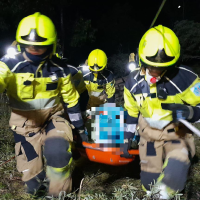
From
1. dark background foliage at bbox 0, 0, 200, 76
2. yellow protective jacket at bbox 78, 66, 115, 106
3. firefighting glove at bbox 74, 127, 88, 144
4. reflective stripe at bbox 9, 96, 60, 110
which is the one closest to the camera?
reflective stripe at bbox 9, 96, 60, 110

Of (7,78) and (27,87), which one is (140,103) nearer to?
(27,87)

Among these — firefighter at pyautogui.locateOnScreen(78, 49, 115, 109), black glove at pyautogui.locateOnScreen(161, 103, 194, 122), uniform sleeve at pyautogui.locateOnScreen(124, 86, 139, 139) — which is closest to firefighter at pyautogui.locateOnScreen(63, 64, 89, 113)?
uniform sleeve at pyautogui.locateOnScreen(124, 86, 139, 139)

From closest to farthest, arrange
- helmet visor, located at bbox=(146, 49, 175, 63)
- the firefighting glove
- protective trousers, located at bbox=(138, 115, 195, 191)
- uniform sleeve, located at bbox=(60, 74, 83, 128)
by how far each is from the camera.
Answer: helmet visor, located at bbox=(146, 49, 175, 63), protective trousers, located at bbox=(138, 115, 195, 191), uniform sleeve, located at bbox=(60, 74, 83, 128), the firefighting glove

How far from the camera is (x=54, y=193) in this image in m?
2.88

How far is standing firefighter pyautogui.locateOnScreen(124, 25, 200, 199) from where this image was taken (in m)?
2.66

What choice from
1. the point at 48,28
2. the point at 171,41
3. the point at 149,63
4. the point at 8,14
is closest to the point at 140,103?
the point at 149,63

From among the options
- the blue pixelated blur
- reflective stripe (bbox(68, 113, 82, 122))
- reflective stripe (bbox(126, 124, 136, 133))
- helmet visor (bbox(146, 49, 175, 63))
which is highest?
helmet visor (bbox(146, 49, 175, 63))

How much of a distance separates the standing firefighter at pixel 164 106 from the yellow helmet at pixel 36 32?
105 cm

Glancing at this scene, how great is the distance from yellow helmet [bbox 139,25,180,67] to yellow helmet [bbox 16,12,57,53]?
3.50ft

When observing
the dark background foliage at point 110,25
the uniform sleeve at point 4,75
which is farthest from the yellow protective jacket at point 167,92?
the dark background foliage at point 110,25

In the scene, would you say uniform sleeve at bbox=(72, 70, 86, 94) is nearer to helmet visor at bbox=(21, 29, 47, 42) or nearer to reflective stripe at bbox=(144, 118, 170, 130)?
helmet visor at bbox=(21, 29, 47, 42)

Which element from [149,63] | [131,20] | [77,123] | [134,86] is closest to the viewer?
[149,63]

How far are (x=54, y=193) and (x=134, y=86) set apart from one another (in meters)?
1.55

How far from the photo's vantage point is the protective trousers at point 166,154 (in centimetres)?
273
